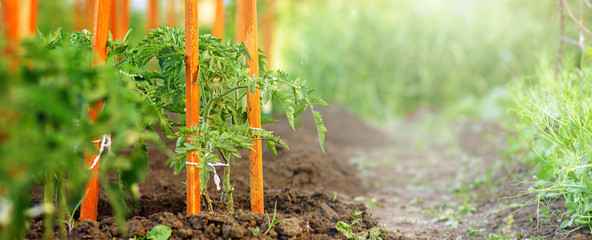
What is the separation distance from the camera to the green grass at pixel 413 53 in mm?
7980

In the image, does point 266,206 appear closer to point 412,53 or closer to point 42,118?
point 42,118

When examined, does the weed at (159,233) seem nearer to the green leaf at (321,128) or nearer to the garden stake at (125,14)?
the green leaf at (321,128)

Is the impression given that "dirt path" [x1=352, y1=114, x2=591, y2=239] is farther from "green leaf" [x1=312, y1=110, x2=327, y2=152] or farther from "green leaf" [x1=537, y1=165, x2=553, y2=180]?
"green leaf" [x1=312, y1=110, x2=327, y2=152]

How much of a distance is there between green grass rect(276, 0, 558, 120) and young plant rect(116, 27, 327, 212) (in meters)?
5.85

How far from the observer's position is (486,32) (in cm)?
851

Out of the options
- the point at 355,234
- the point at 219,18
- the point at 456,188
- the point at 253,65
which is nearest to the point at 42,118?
the point at 253,65

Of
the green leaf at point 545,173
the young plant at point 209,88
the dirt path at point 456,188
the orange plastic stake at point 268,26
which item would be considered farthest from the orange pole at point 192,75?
the orange plastic stake at point 268,26

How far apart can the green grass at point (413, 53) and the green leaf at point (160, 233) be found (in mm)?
A: 6113

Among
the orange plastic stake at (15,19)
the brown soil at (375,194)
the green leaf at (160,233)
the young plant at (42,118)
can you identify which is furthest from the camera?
the brown soil at (375,194)

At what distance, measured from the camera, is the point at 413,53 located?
332 inches

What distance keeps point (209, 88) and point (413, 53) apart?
6.95m

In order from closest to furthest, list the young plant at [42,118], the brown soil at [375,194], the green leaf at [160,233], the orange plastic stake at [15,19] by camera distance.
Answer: the young plant at [42,118] < the orange plastic stake at [15,19] < the green leaf at [160,233] < the brown soil at [375,194]

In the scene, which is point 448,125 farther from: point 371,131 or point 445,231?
point 445,231

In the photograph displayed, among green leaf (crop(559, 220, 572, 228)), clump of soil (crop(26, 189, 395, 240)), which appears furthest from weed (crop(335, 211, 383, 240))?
green leaf (crop(559, 220, 572, 228))
